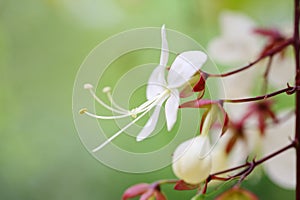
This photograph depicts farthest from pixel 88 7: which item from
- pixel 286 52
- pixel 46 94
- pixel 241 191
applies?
pixel 241 191

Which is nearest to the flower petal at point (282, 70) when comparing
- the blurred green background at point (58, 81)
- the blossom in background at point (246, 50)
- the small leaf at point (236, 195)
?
the blossom in background at point (246, 50)

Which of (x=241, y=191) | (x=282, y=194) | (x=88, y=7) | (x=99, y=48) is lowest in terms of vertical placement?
(x=282, y=194)

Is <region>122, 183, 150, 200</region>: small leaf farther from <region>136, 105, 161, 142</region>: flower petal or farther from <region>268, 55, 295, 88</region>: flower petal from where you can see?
<region>268, 55, 295, 88</region>: flower petal

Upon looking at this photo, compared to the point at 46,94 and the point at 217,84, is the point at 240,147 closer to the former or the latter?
the point at 217,84

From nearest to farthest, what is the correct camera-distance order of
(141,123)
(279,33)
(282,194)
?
(141,123) → (279,33) → (282,194)

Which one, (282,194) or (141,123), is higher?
(141,123)

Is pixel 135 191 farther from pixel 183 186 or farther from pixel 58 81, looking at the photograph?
pixel 58 81

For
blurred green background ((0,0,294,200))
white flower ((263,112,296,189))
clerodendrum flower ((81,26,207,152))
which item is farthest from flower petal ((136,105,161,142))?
blurred green background ((0,0,294,200))

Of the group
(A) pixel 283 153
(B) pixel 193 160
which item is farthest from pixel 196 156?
(A) pixel 283 153
